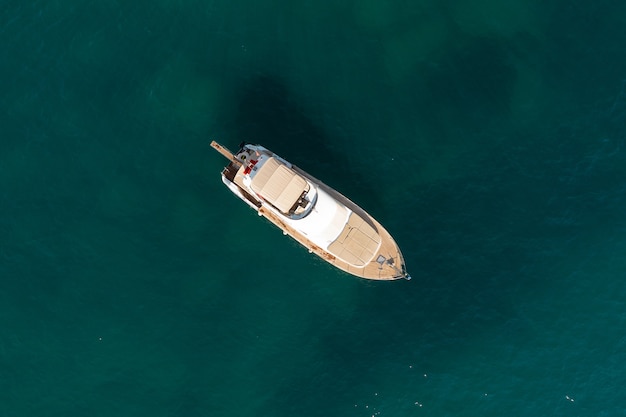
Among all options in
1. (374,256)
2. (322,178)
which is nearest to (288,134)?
(322,178)

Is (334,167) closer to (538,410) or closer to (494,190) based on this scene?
(494,190)

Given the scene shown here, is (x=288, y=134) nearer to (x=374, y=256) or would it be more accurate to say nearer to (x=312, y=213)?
(x=312, y=213)

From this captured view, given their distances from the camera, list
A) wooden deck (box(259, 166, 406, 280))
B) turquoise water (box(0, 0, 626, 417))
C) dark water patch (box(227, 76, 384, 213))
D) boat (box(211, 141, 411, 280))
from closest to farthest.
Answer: boat (box(211, 141, 411, 280)) → wooden deck (box(259, 166, 406, 280)) → turquoise water (box(0, 0, 626, 417)) → dark water patch (box(227, 76, 384, 213))

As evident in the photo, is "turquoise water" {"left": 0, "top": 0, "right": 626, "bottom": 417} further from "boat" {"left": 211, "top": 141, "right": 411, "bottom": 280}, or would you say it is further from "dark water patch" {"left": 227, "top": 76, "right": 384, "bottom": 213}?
"boat" {"left": 211, "top": 141, "right": 411, "bottom": 280}

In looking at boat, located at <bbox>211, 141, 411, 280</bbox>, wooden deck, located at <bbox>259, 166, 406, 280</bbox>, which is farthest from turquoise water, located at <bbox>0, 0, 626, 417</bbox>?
boat, located at <bbox>211, 141, 411, 280</bbox>

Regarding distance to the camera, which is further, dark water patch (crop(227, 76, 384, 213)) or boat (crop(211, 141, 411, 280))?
dark water patch (crop(227, 76, 384, 213))

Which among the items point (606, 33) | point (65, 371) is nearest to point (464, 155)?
point (606, 33)
